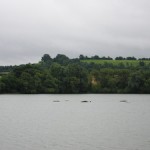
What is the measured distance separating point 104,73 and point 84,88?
13975 millimetres

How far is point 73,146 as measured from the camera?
40.1m

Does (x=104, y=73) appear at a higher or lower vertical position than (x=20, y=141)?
higher

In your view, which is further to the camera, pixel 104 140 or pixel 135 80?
pixel 135 80

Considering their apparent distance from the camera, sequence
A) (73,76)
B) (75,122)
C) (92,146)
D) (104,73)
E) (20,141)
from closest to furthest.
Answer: (92,146)
(20,141)
(75,122)
(73,76)
(104,73)

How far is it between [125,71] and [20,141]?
5006 inches

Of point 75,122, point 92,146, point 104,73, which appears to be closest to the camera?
point 92,146

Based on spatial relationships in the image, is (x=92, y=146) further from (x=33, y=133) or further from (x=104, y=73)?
(x=104, y=73)

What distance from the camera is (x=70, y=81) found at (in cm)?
15700

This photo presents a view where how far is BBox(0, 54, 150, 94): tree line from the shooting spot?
152 meters

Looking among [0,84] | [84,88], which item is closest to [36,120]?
[0,84]

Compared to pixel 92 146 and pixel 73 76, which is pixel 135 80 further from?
pixel 92 146

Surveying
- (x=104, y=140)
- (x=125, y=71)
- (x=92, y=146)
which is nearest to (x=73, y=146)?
(x=92, y=146)

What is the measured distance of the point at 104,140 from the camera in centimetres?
4372

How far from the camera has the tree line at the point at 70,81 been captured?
152 m
